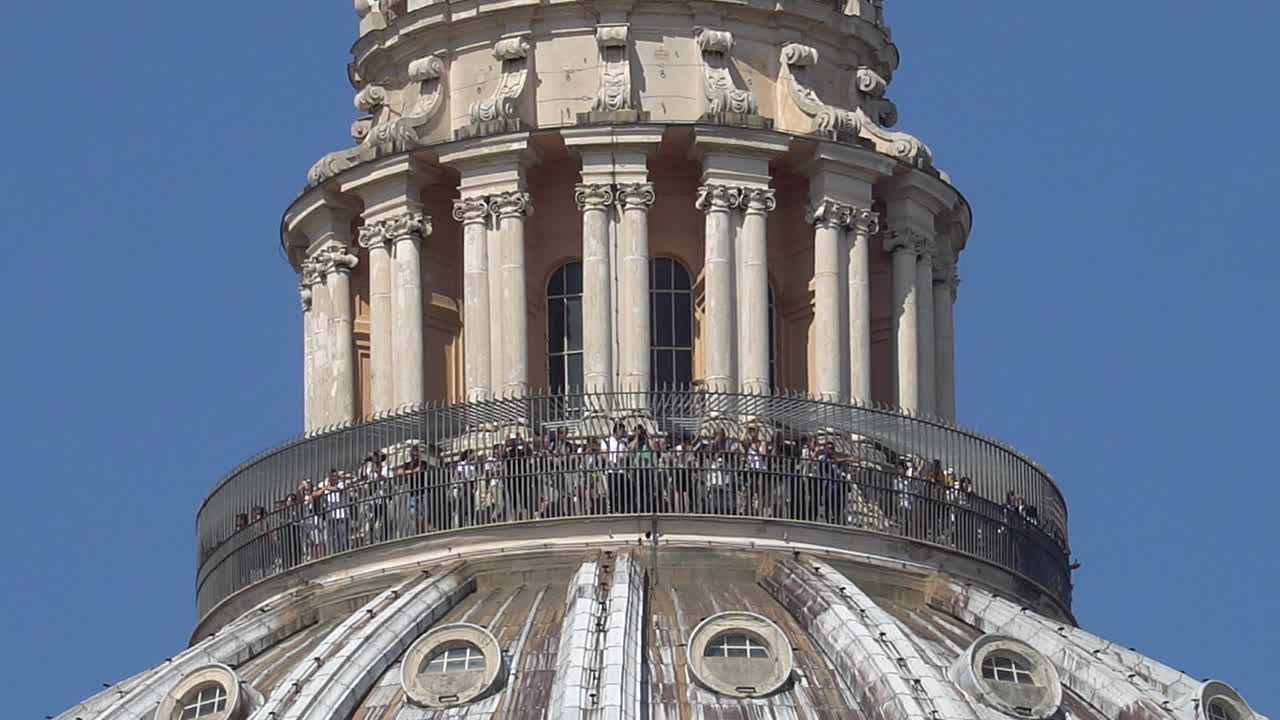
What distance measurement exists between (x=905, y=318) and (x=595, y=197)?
16.9 ft

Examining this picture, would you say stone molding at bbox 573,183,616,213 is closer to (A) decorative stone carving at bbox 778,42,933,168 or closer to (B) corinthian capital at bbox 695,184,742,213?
(B) corinthian capital at bbox 695,184,742,213

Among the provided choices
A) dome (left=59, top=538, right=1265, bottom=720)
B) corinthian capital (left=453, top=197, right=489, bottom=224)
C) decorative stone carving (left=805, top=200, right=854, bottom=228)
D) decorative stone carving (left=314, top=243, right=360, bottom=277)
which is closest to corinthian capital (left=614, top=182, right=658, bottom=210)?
corinthian capital (left=453, top=197, right=489, bottom=224)

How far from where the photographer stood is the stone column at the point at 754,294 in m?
92.8

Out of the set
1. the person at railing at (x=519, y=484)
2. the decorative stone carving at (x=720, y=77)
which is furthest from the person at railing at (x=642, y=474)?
the decorative stone carving at (x=720, y=77)

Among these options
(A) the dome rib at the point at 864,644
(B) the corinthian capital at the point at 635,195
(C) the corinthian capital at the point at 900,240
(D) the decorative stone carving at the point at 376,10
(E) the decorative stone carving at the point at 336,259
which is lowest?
(A) the dome rib at the point at 864,644

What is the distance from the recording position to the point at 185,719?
87.6 m

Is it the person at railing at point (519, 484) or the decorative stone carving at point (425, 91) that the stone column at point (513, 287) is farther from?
the decorative stone carving at point (425, 91)

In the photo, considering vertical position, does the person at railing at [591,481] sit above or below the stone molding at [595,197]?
below

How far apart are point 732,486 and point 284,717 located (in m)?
7.76

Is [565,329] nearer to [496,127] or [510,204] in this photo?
[510,204]

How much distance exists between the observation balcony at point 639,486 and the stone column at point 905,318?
3.88ft

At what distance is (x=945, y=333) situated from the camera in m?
97.0

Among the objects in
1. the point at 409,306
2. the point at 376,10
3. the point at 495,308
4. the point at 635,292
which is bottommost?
the point at 635,292

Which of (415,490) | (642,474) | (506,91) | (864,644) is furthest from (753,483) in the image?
(506,91)
